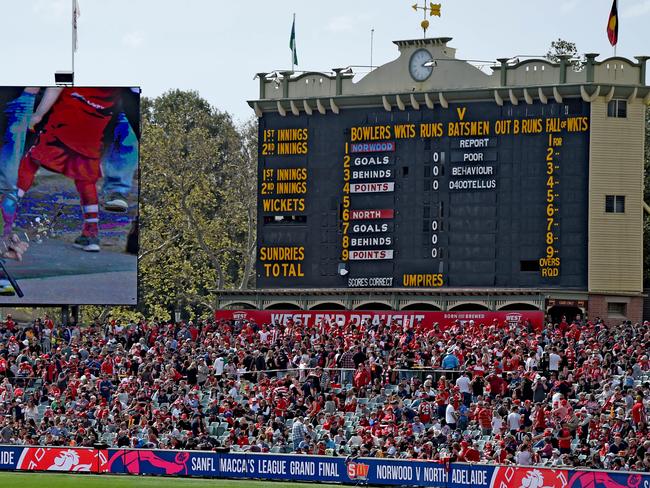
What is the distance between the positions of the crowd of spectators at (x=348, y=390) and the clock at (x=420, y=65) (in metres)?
7.29

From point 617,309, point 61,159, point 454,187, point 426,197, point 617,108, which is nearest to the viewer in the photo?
point 617,108

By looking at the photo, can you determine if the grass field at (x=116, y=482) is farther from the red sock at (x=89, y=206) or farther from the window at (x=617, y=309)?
the red sock at (x=89, y=206)

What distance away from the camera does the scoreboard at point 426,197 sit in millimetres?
44875

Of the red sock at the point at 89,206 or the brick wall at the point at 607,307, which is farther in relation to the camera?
the red sock at the point at 89,206

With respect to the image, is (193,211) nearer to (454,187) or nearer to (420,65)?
(420,65)

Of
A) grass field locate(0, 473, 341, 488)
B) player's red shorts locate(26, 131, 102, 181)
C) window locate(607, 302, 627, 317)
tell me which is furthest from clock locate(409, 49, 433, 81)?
grass field locate(0, 473, 341, 488)

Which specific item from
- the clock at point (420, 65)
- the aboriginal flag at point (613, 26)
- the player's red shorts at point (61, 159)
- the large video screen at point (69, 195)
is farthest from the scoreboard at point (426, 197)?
the player's red shorts at point (61, 159)

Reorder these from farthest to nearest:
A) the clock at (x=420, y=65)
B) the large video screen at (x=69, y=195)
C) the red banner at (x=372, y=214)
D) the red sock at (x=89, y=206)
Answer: the red sock at (x=89, y=206) < the large video screen at (x=69, y=195) < the clock at (x=420, y=65) < the red banner at (x=372, y=214)

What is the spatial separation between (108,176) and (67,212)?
175cm

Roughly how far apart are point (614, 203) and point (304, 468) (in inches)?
510

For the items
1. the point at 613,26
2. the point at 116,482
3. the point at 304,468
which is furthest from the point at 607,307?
the point at 116,482

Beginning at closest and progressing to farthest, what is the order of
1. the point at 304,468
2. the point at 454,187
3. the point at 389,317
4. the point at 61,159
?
the point at 304,468 < the point at 454,187 < the point at 389,317 < the point at 61,159

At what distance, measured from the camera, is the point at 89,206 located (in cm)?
5084

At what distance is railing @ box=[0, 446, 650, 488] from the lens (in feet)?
109
